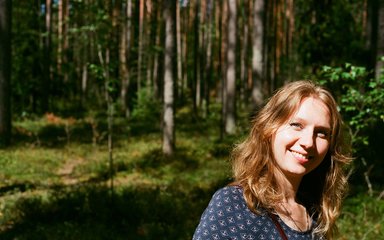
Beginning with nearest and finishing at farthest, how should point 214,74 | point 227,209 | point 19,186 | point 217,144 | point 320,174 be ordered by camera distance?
point 227,209, point 320,174, point 19,186, point 217,144, point 214,74

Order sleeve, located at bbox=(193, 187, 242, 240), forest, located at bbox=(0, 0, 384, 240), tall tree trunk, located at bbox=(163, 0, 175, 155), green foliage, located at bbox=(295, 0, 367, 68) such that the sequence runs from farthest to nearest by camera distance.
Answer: green foliage, located at bbox=(295, 0, 367, 68) < tall tree trunk, located at bbox=(163, 0, 175, 155) < forest, located at bbox=(0, 0, 384, 240) < sleeve, located at bbox=(193, 187, 242, 240)

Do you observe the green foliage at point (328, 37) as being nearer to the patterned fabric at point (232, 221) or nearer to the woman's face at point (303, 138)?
the woman's face at point (303, 138)

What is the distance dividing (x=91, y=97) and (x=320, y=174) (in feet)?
106

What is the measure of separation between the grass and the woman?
151 cm

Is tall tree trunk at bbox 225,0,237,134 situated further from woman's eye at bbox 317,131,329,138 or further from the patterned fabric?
the patterned fabric

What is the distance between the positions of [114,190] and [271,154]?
827 cm

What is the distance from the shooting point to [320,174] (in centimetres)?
244

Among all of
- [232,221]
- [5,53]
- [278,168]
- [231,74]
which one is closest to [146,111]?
[231,74]

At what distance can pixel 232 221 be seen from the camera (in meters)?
1.82

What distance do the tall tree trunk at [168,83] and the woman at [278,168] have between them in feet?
37.5

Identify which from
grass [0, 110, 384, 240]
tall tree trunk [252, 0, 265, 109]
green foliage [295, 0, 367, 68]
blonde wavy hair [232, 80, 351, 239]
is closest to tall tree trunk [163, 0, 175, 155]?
grass [0, 110, 384, 240]

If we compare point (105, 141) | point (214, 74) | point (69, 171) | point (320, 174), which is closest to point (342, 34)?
point (105, 141)

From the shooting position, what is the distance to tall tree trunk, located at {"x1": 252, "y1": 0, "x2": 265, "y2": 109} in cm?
1195

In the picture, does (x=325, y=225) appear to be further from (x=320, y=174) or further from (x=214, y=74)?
(x=214, y=74)
